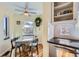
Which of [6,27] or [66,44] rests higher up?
[6,27]

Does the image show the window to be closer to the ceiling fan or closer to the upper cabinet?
the ceiling fan

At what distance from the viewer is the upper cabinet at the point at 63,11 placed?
5.54ft

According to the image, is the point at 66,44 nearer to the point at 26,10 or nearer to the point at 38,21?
the point at 38,21

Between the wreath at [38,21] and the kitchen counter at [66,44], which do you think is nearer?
the kitchen counter at [66,44]

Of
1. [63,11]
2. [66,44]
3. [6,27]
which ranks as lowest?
[66,44]

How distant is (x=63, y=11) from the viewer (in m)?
1.74

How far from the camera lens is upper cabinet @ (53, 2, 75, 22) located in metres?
1.69

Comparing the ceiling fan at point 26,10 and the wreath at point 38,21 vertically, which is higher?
the ceiling fan at point 26,10

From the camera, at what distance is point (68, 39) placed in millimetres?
1722

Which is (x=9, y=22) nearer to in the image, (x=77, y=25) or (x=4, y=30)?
(x=4, y=30)

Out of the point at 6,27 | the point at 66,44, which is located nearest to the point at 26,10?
the point at 6,27

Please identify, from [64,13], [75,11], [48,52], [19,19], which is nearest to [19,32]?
[19,19]

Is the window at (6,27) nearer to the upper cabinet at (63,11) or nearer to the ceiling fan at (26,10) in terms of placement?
the ceiling fan at (26,10)

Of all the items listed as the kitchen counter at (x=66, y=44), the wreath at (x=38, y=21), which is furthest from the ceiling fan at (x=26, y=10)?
the kitchen counter at (x=66, y=44)
